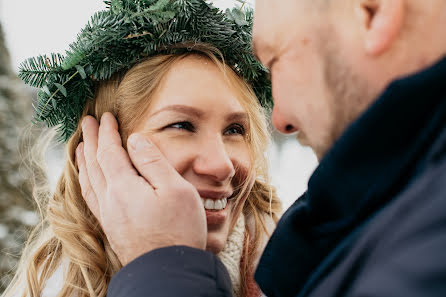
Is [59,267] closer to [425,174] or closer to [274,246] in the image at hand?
[274,246]

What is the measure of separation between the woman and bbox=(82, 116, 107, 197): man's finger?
0.09 metres

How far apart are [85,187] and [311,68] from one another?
1157 mm

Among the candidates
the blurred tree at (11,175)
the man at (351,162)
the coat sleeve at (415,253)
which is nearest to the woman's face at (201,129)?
the man at (351,162)

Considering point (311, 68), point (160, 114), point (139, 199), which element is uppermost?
point (311, 68)

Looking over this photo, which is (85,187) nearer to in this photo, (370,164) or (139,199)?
(139,199)

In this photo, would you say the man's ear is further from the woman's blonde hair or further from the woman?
the woman's blonde hair

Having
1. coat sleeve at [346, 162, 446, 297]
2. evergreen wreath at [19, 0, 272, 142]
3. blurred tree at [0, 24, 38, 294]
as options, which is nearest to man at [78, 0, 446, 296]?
coat sleeve at [346, 162, 446, 297]

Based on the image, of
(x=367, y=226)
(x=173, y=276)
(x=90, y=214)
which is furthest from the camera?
(x=90, y=214)

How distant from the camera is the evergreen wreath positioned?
193 centimetres

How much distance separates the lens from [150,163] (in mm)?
1762

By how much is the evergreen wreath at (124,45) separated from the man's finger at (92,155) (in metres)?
0.14

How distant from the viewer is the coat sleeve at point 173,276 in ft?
4.09

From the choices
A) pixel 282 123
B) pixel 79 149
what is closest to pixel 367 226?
Answer: pixel 282 123

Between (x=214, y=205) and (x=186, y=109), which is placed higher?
(x=186, y=109)
